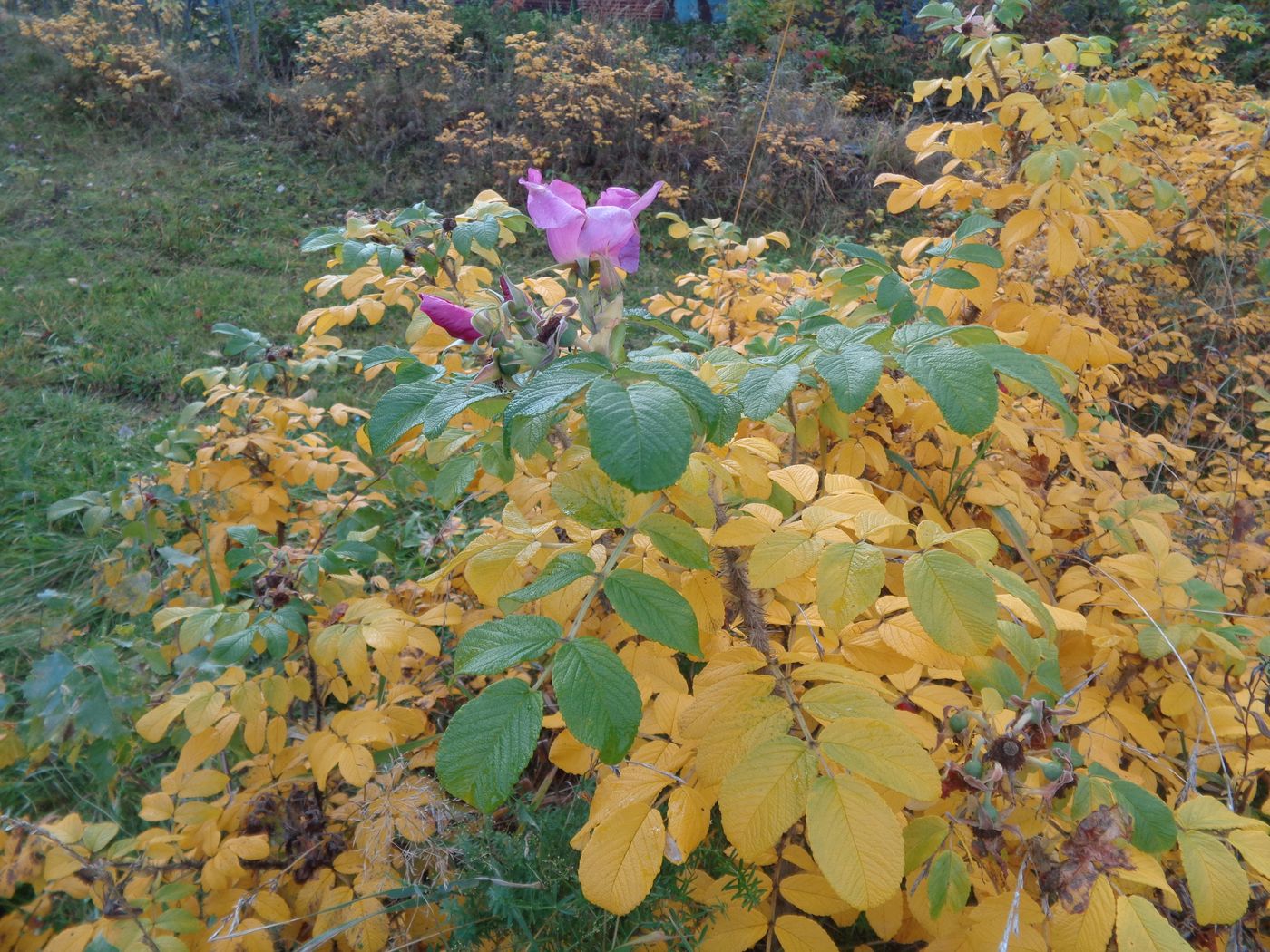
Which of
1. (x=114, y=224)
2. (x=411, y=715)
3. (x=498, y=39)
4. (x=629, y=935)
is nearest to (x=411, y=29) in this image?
(x=498, y=39)

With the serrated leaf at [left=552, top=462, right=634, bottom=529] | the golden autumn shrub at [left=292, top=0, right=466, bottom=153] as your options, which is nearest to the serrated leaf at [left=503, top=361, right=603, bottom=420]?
the serrated leaf at [left=552, top=462, right=634, bottom=529]

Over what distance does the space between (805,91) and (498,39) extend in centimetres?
290

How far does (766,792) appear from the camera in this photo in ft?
2.23

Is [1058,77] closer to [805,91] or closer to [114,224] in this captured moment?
[114,224]

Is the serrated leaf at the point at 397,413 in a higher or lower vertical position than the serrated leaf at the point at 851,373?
lower

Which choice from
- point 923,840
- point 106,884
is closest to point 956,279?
point 923,840

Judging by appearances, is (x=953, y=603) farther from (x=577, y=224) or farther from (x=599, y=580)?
(x=577, y=224)

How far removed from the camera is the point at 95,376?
354 centimetres

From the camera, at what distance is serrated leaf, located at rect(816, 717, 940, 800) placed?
0.66 m

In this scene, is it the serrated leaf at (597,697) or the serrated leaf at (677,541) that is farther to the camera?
the serrated leaf at (677,541)

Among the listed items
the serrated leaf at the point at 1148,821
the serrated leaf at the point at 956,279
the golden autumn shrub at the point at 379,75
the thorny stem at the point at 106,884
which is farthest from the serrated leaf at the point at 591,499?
the golden autumn shrub at the point at 379,75

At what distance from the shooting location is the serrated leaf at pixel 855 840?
2.03 feet

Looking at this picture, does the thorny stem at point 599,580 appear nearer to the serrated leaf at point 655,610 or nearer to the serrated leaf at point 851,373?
the serrated leaf at point 655,610

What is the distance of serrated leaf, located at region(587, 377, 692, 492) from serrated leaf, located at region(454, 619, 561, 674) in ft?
0.63
